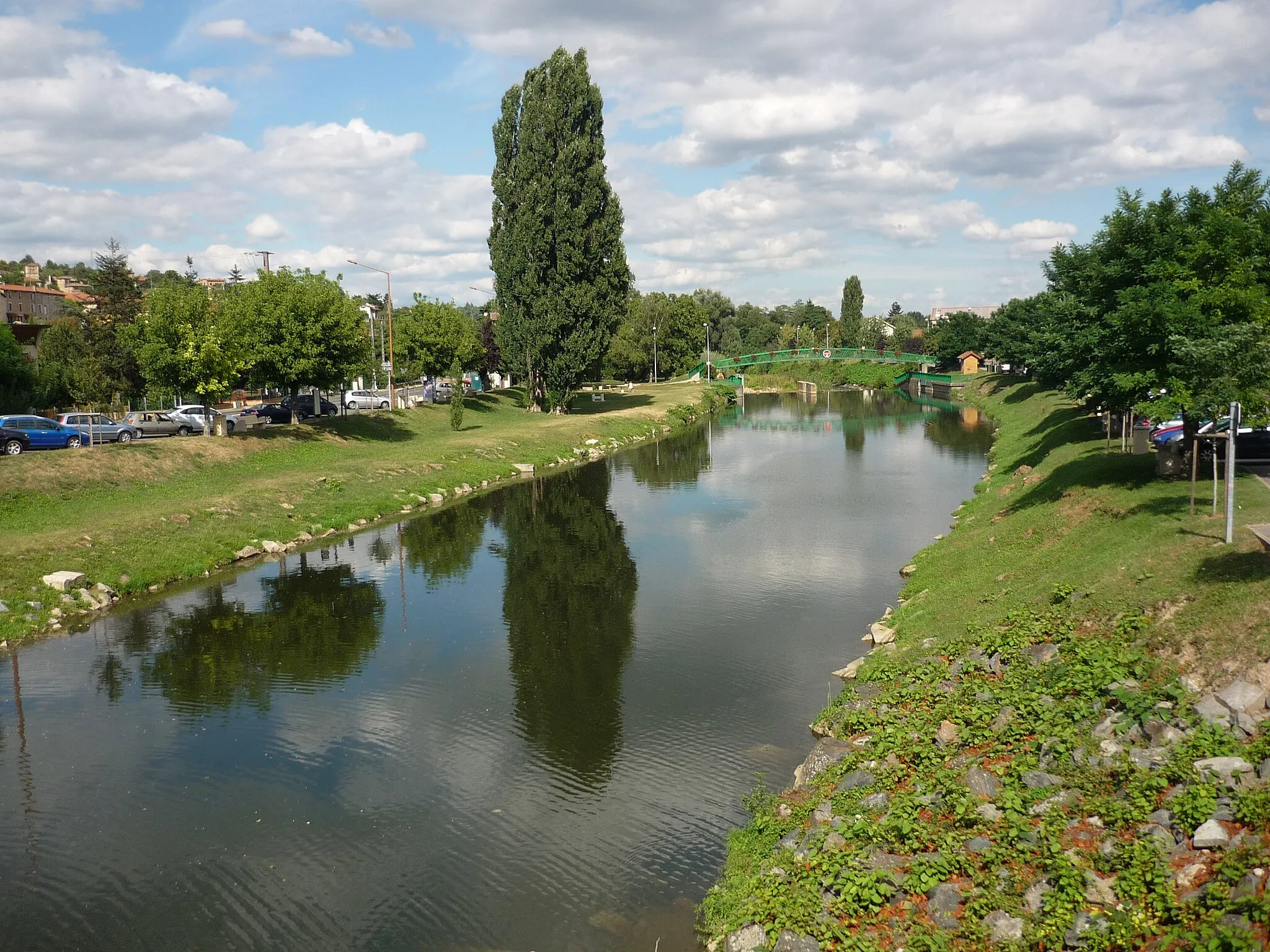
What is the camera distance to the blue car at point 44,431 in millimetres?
40031

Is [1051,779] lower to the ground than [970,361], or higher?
lower

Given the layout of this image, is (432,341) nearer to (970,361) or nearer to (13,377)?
(13,377)

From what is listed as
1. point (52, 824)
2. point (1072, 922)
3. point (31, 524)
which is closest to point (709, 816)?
point (1072, 922)

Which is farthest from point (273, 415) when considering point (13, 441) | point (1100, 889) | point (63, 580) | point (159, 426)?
point (1100, 889)

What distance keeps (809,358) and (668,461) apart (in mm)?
90860

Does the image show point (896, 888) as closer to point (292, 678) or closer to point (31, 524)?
point (292, 678)

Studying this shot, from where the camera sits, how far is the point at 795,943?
10.4 metres

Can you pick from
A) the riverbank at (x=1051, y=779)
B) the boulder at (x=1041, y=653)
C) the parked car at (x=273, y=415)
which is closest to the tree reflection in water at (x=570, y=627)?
the riverbank at (x=1051, y=779)

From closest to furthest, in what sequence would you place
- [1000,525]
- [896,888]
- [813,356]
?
1. [896,888]
2. [1000,525]
3. [813,356]

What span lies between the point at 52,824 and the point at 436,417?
51348 millimetres

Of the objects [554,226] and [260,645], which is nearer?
[260,645]

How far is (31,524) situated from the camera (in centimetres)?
2939

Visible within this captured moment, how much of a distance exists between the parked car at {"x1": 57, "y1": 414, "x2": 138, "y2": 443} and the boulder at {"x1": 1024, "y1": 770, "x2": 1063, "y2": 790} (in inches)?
1645

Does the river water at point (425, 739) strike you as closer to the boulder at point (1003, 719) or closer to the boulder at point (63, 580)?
the boulder at point (63, 580)
